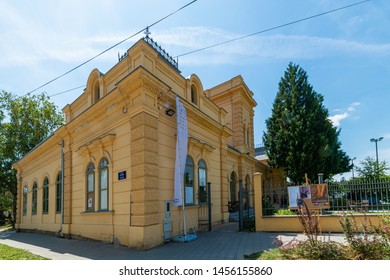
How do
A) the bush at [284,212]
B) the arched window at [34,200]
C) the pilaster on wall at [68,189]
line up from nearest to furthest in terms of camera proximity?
the bush at [284,212], the pilaster on wall at [68,189], the arched window at [34,200]

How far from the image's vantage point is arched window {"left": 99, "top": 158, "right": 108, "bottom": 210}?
10.2 m

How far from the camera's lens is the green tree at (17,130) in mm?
24156

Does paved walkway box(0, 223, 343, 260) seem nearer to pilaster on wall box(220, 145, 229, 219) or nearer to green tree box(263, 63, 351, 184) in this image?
pilaster on wall box(220, 145, 229, 219)

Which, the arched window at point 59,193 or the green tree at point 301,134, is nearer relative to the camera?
the arched window at point 59,193

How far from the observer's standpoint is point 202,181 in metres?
12.3

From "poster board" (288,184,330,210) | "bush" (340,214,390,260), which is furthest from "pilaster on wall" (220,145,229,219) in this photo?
"bush" (340,214,390,260)

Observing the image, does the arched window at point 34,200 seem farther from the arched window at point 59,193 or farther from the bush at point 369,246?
the bush at point 369,246

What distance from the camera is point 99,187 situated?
10562 millimetres

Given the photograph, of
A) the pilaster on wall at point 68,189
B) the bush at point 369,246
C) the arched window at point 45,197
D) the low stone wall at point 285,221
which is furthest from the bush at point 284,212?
the arched window at point 45,197

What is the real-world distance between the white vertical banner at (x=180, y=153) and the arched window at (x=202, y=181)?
217cm

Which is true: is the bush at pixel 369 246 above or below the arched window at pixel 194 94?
below

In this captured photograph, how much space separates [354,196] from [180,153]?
6838mm

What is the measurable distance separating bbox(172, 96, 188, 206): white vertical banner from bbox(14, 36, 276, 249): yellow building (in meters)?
0.32

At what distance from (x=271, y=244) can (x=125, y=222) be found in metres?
4.76
